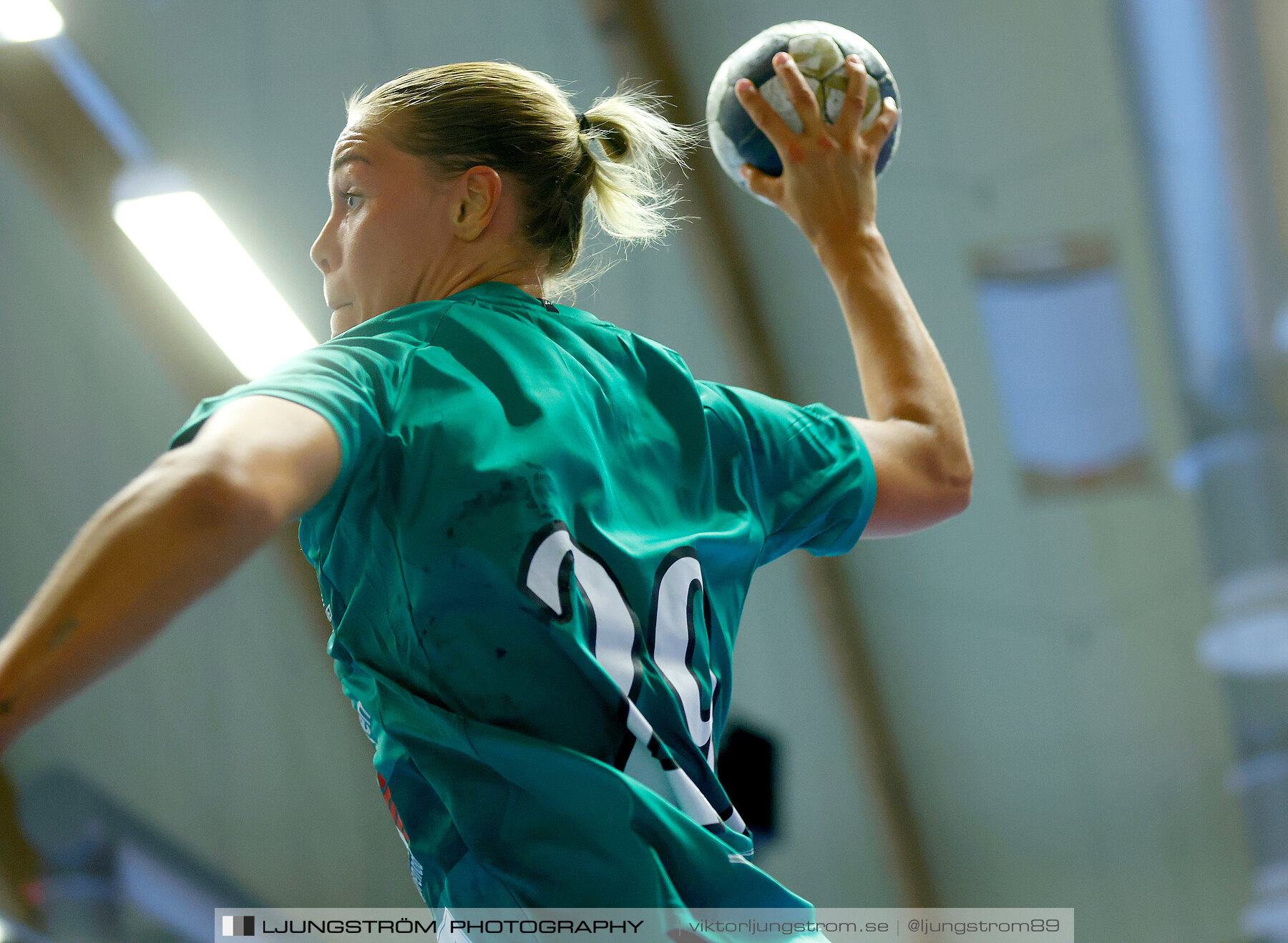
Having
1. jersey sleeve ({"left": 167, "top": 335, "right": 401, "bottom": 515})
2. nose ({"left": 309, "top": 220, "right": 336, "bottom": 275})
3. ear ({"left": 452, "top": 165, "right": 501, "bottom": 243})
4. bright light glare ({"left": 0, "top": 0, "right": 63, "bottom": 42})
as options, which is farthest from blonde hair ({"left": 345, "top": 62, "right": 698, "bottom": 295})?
bright light glare ({"left": 0, "top": 0, "right": 63, "bottom": 42})

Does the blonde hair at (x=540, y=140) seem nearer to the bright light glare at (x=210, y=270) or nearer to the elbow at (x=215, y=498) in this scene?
the elbow at (x=215, y=498)

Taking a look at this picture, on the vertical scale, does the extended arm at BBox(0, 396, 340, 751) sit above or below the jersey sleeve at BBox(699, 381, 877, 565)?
above

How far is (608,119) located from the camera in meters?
1.48

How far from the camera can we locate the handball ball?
170 centimetres

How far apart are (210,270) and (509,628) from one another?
Answer: 459 cm

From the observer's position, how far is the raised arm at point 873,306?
1439 mm

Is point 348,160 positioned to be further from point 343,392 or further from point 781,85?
point 781,85

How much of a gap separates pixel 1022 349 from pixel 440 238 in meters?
5.66

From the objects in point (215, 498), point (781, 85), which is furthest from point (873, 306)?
point (215, 498)

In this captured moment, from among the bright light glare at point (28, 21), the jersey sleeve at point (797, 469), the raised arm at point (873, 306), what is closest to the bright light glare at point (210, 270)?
the bright light glare at point (28, 21)

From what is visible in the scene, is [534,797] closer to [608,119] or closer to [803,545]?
[803,545]

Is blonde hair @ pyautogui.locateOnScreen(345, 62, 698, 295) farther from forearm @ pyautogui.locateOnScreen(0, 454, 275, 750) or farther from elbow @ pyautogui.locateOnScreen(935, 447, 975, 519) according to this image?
forearm @ pyautogui.locateOnScreen(0, 454, 275, 750)

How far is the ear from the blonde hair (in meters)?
0.01

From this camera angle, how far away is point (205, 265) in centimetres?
518
